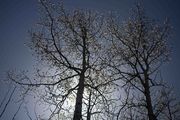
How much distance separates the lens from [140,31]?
39.8ft

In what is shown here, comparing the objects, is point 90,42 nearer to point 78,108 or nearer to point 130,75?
point 130,75

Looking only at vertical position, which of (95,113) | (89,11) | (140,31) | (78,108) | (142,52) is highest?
(89,11)

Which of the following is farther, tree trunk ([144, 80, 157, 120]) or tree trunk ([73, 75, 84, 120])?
tree trunk ([73, 75, 84, 120])

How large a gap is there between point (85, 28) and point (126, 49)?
3076 mm

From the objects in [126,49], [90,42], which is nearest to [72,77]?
[90,42]

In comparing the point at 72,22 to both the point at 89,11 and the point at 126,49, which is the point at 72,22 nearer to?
the point at 89,11

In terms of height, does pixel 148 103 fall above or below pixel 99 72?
below

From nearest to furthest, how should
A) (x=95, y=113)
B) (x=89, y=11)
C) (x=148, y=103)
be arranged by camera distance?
(x=148, y=103) < (x=89, y=11) < (x=95, y=113)

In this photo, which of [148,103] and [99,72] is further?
[99,72]

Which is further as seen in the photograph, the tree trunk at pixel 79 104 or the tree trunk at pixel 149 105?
the tree trunk at pixel 79 104

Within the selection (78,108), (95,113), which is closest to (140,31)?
(78,108)

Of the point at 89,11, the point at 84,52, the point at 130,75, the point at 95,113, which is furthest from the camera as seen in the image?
the point at 95,113

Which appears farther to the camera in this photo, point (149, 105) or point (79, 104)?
point (79, 104)

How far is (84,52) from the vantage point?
13.1 meters
